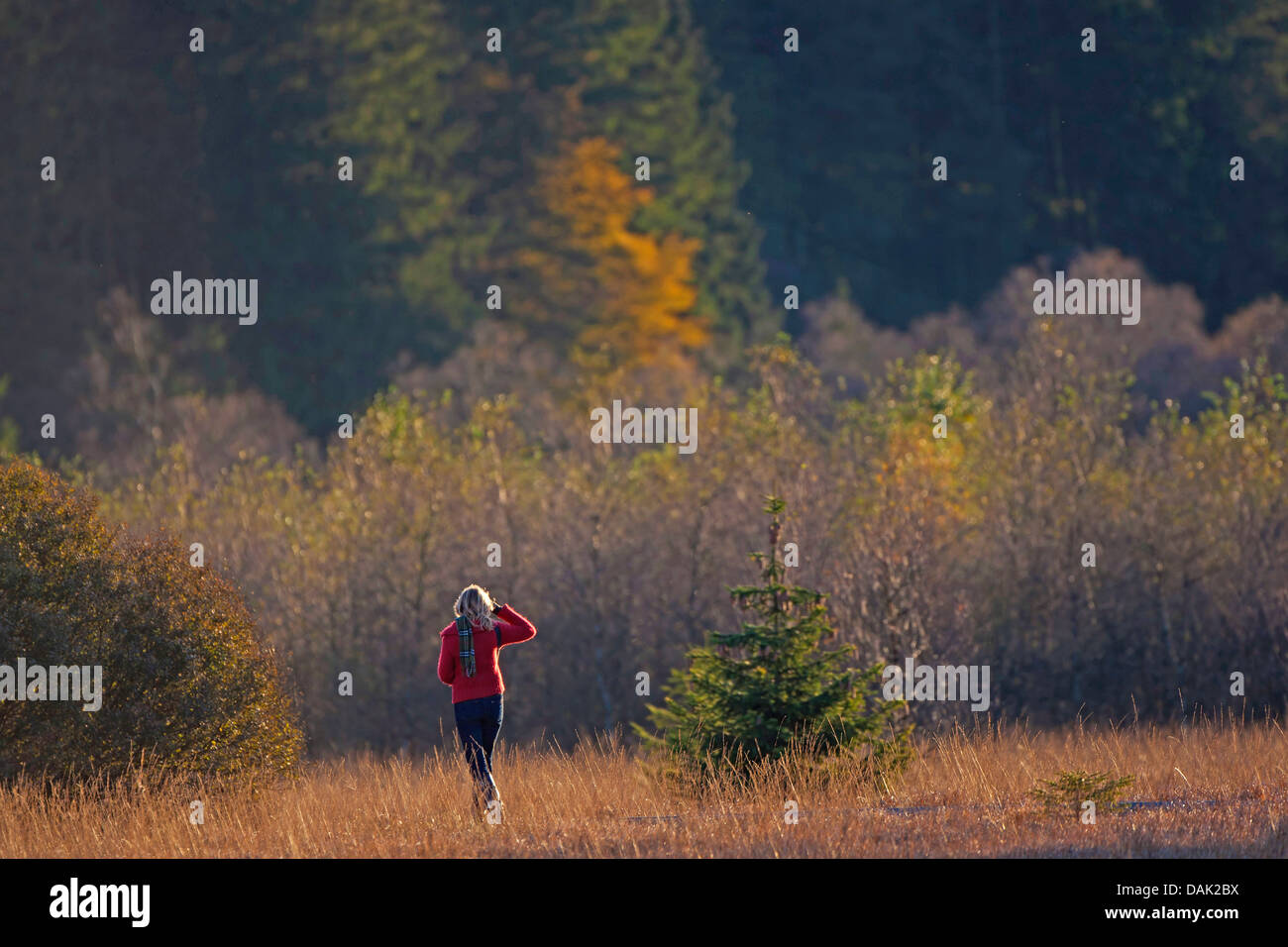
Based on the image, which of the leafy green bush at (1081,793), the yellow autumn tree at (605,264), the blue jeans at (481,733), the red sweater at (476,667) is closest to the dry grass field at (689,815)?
the leafy green bush at (1081,793)

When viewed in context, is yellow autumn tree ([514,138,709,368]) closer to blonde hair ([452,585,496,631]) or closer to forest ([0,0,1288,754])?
forest ([0,0,1288,754])

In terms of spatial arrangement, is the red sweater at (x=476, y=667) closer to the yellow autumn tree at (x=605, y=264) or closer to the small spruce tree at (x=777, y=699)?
the small spruce tree at (x=777, y=699)

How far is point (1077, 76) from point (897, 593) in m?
46.9

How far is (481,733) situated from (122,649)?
5072 mm

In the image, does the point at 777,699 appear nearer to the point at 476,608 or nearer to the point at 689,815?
the point at 689,815

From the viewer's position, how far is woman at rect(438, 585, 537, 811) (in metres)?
13.9

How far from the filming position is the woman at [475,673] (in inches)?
545

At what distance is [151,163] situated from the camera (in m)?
70.2

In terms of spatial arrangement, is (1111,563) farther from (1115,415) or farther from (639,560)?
(639,560)

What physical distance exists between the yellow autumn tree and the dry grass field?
51.5 meters

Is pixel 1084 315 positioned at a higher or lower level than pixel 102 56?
lower

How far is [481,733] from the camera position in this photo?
14.0m

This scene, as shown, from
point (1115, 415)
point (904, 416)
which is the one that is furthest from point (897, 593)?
point (904, 416)

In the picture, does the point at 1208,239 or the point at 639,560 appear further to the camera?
the point at 1208,239
